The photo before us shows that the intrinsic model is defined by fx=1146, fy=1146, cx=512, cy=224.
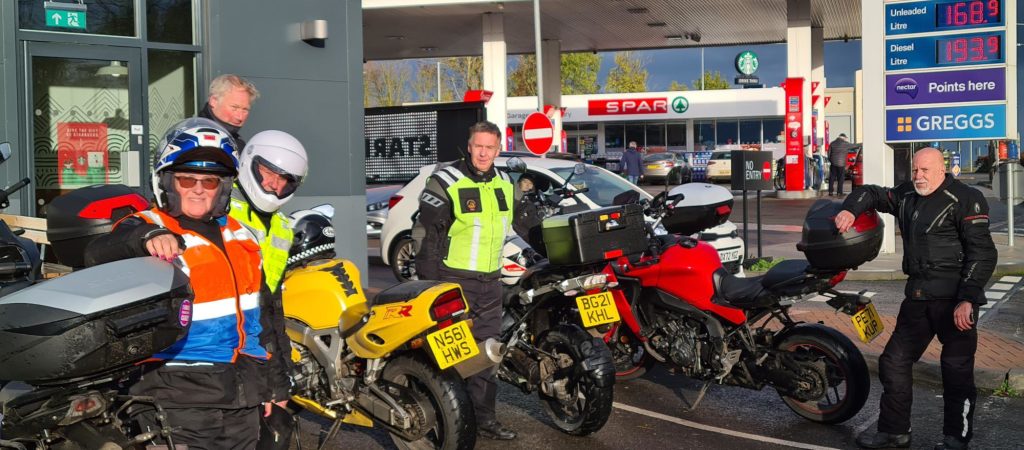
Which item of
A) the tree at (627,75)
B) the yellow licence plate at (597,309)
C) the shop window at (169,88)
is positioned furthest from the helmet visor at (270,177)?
the tree at (627,75)

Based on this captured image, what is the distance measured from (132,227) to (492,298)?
3191 millimetres

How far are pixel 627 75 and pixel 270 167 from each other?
65388mm

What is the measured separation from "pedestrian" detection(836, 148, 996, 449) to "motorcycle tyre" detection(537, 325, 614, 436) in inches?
56.5

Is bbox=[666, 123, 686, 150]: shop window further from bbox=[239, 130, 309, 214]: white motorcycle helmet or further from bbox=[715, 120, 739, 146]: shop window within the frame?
bbox=[239, 130, 309, 214]: white motorcycle helmet

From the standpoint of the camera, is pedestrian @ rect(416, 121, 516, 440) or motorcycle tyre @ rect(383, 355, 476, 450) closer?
motorcycle tyre @ rect(383, 355, 476, 450)

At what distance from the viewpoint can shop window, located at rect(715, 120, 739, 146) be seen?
5378cm

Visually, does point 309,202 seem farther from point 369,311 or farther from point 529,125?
point 529,125

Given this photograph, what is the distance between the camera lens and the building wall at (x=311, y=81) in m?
10.7

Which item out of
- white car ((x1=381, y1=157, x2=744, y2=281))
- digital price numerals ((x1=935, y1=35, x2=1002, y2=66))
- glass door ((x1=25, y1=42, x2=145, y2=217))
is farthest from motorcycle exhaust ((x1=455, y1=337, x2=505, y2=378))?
digital price numerals ((x1=935, y1=35, x2=1002, y2=66))

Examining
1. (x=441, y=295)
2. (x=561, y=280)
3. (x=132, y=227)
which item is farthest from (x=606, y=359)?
(x=132, y=227)

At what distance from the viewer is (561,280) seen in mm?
6449

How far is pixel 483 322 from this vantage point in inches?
249

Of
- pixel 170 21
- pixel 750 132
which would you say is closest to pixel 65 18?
pixel 170 21

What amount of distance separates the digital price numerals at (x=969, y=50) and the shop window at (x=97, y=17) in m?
10.4
